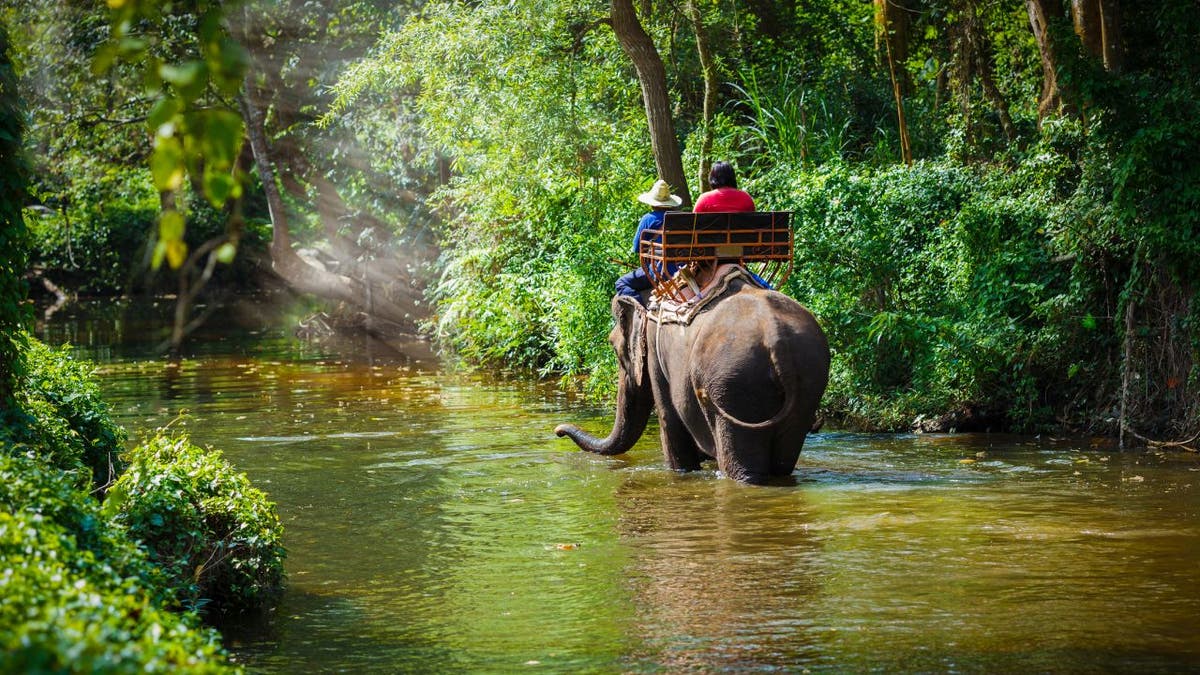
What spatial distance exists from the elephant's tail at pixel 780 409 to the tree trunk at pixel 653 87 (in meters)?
6.31

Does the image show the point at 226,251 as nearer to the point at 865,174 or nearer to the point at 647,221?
the point at 647,221

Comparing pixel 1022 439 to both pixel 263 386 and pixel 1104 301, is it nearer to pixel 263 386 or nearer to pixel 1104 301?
pixel 1104 301

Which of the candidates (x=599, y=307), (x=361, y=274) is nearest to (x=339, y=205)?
(x=361, y=274)

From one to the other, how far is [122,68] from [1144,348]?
2645cm

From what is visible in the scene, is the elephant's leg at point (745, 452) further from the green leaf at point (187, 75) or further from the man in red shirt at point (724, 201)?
the green leaf at point (187, 75)

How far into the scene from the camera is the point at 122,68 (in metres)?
33.0

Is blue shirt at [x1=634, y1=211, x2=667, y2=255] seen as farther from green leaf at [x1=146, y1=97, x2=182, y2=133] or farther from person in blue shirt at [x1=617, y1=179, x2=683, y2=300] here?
green leaf at [x1=146, y1=97, x2=182, y2=133]

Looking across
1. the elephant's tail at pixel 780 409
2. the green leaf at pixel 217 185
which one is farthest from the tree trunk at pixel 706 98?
the green leaf at pixel 217 185

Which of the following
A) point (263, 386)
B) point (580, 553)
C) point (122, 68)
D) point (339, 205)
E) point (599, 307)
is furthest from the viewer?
point (339, 205)

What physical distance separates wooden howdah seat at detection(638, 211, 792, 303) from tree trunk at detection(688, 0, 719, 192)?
20.2 ft

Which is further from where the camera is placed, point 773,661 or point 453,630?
point 453,630

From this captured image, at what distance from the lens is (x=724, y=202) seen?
40.8 feet

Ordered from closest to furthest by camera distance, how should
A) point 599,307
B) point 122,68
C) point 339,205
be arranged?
point 599,307 → point 122,68 → point 339,205

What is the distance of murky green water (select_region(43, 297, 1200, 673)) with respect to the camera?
23.3 feet
